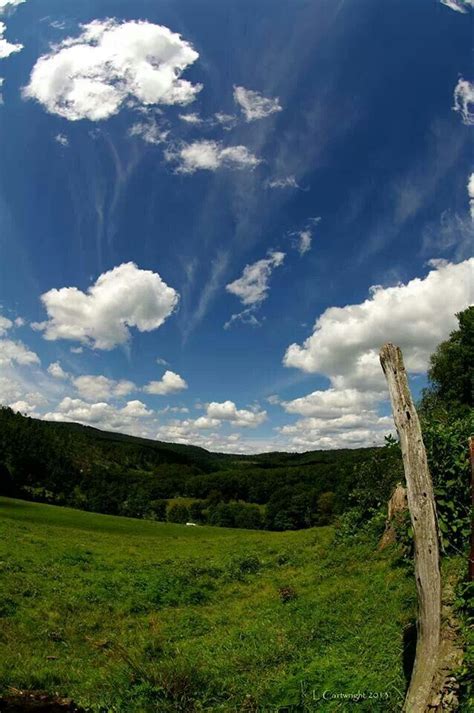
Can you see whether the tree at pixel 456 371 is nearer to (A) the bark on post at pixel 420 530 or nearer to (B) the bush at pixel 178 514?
(A) the bark on post at pixel 420 530

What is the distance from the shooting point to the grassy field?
25.9 ft

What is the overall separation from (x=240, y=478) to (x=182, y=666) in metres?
196

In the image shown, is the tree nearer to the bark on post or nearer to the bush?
the bark on post

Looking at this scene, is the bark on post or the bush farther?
the bush

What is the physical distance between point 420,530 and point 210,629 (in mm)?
9695

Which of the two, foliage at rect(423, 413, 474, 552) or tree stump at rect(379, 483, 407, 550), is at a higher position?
foliage at rect(423, 413, 474, 552)

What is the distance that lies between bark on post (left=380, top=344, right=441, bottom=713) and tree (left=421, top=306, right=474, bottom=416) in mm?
36309

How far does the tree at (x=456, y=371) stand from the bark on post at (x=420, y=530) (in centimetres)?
3631

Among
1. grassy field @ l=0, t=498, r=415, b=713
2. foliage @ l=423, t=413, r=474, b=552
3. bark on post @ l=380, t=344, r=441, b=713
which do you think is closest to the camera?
bark on post @ l=380, t=344, r=441, b=713

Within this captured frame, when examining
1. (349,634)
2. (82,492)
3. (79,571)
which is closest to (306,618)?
(349,634)

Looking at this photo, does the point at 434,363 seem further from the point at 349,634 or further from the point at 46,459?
the point at 46,459

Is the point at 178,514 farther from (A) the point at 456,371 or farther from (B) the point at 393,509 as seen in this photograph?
(B) the point at 393,509

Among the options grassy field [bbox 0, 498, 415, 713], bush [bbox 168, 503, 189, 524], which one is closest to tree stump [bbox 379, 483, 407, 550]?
grassy field [bbox 0, 498, 415, 713]

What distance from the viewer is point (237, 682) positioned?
8672 mm
